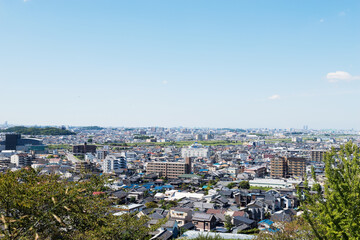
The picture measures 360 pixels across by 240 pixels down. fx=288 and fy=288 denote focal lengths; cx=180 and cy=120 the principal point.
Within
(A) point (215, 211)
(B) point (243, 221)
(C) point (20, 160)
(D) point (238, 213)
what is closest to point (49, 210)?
(B) point (243, 221)

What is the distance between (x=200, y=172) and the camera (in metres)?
26.7

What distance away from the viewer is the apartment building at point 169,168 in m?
24.7

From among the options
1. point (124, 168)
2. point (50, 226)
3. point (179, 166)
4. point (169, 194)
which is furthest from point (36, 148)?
point (50, 226)

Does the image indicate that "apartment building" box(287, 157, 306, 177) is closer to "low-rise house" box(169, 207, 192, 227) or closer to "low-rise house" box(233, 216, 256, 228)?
"low-rise house" box(233, 216, 256, 228)

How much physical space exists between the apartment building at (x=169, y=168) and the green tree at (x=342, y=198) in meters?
22.2

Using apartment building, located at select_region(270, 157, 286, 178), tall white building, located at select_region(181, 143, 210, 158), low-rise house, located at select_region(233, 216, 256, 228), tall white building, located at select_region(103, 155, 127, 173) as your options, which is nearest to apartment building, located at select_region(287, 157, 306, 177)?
apartment building, located at select_region(270, 157, 286, 178)

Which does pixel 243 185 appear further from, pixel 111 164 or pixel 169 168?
pixel 111 164

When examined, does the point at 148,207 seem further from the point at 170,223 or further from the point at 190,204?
the point at 170,223

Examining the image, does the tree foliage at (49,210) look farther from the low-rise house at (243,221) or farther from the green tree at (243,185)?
the green tree at (243,185)

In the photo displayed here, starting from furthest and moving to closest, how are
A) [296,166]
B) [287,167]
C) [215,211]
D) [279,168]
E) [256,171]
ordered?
[256,171], [287,167], [296,166], [279,168], [215,211]

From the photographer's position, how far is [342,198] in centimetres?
252

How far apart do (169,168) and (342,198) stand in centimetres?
2294

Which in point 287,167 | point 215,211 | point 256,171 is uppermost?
point 287,167

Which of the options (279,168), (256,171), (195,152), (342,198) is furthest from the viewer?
(195,152)
